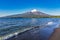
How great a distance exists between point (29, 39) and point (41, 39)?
50.5 inches

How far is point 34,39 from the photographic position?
51.2ft

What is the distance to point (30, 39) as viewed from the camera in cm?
1544

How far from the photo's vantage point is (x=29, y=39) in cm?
1541

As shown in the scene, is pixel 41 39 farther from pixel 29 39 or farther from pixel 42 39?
pixel 29 39

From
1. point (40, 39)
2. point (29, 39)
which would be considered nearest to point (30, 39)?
point (29, 39)

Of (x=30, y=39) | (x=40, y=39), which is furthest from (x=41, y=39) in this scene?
(x=30, y=39)

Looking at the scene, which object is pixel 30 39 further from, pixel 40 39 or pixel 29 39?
pixel 40 39

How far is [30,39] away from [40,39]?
42.1 inches

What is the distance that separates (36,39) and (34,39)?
0.70 feet

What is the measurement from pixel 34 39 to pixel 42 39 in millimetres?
852

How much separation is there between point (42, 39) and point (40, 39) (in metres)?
0.21

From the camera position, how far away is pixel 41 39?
15.5 metres

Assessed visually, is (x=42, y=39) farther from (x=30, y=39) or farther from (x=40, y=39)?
(x=30, y=39)

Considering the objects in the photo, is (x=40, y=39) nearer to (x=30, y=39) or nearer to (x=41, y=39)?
(x=41, y=39)
